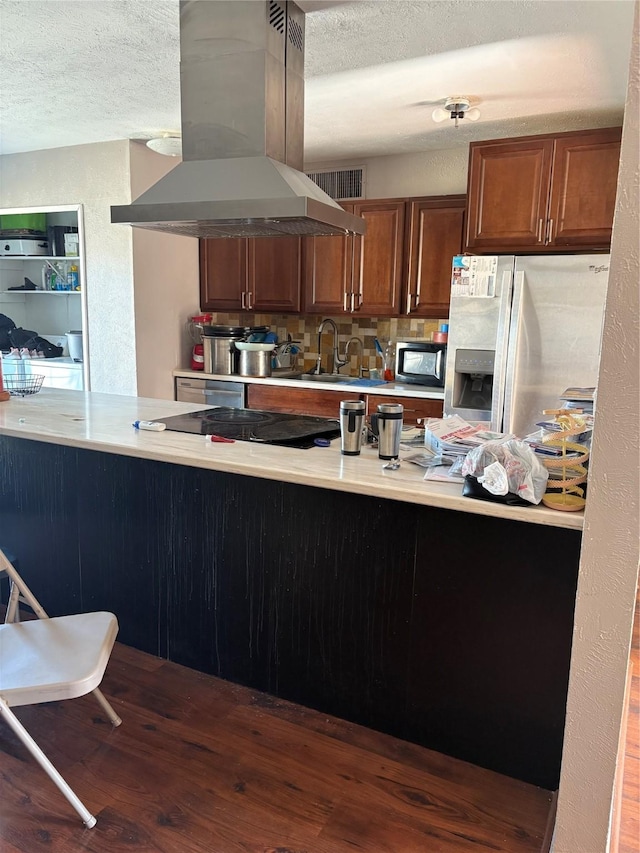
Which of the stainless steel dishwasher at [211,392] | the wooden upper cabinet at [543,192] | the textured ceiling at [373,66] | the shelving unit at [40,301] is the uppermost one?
the textured ceiling at [373,66]

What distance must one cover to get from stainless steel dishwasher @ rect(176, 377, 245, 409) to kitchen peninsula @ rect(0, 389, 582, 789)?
1819 millimetres

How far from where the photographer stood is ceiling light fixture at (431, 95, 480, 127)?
3090 millimetres

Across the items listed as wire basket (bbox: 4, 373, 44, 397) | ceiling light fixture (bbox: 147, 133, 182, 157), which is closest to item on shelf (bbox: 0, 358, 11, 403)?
wire basket (bbox: 4, 373, 44, 397)

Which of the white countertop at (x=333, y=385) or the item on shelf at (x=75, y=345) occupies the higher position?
the item on shelf at (x=75, y=345)

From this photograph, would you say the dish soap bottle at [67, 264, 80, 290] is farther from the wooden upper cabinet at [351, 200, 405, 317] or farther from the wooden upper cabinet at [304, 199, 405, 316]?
the wooden upper cabinet at [351, 200, 405, 317]

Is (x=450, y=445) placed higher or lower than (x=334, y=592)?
higher

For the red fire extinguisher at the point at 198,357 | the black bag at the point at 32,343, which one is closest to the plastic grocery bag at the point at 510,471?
the red fire extinguisher at the point at 198,357

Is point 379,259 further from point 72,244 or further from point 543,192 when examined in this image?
point 72,244

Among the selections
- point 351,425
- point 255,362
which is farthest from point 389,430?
point 255,362

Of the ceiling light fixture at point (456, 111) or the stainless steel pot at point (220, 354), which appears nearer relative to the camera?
the ceiling light fixture at point (456, 111)

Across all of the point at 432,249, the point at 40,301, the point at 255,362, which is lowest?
the point at 255,362

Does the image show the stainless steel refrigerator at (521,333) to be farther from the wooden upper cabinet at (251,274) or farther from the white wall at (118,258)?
the white wall at (118,258)

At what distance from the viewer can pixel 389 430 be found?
204 cm

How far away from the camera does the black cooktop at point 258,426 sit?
7.55 ft
